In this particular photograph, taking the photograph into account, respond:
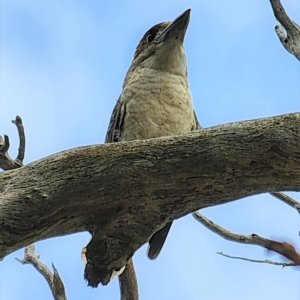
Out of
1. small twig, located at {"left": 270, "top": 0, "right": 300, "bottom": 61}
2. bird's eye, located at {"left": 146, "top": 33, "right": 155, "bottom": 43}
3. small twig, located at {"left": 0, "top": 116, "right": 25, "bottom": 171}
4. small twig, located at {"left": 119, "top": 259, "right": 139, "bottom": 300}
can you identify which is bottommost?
small twig, located at {"left": 119, "top": 259, "right": 139, "bottom": 300}

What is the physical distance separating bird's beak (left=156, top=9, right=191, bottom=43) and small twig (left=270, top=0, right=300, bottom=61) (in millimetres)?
567

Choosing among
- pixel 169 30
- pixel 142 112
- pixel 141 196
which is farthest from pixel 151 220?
pixel 169 30

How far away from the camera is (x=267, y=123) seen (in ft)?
7.00

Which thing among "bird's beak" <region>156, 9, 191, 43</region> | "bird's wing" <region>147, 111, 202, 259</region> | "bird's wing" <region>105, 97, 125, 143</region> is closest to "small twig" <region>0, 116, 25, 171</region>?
"bird's wing" <region>105, 97, 125, 143</region>

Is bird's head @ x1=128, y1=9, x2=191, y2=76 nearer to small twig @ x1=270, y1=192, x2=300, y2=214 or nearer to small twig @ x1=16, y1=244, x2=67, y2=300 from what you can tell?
small twig @ x1=270, y1=192, x2=300, y2=214

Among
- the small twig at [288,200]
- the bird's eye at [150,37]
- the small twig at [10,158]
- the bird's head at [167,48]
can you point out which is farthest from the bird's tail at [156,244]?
the bird's eye at [150,37]

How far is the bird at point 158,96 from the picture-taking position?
3.39 m

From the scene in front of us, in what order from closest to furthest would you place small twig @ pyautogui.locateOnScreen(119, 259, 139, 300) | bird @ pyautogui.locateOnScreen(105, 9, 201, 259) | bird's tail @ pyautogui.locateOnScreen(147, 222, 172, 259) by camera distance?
1. small twig @ pyautogui.locateOnScreen(119, 259, 139, 300)
2. bird's tail @ pyautogui.locateOnScreen(147, 222, 172, 259)
3. bird @ pyautogui.locateOnScreen(105, 9, 201, 259)

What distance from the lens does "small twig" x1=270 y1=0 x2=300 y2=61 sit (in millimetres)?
3246

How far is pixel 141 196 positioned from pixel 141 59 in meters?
1.76

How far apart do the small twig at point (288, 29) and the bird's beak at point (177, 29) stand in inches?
22.3

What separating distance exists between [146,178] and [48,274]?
186 centimetres

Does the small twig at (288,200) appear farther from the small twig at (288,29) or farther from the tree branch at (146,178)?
the tree branch at (146,178)

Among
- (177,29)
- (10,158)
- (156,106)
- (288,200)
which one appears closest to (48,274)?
(10,158)
